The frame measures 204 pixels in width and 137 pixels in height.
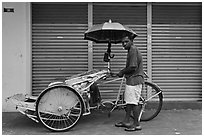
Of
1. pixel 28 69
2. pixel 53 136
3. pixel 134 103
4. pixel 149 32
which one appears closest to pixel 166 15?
pixel 149 32

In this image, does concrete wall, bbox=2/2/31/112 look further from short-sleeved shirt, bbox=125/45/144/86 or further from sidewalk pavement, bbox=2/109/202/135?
short-sleeved shirt, bbox=125/45/144/86

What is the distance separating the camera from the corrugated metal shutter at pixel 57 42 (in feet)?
24.6

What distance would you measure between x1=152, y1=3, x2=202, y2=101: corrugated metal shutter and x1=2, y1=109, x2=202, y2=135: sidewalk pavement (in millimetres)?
824

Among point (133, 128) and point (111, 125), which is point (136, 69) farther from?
point (111, 125)

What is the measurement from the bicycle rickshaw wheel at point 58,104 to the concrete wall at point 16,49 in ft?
5.99

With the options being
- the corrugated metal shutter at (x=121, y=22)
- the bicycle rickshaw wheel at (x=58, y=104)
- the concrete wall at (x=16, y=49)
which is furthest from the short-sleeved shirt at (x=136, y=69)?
the concrete wall at (x=16, y=49)

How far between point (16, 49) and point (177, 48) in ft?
12.8

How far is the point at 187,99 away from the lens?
25.5ft

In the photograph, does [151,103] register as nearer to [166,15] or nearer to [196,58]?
[196,58]

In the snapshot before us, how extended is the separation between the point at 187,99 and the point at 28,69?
13.1ft

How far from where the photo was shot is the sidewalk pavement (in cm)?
560

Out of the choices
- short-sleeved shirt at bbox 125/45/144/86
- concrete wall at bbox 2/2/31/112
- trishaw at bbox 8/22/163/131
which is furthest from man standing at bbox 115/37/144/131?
concrete wall at bbox 2/2/31/112

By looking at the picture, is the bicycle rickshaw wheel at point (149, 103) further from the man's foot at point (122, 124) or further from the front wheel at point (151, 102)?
the man's foot at point (122, 124)

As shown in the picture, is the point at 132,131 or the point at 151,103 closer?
the point at 132,131
